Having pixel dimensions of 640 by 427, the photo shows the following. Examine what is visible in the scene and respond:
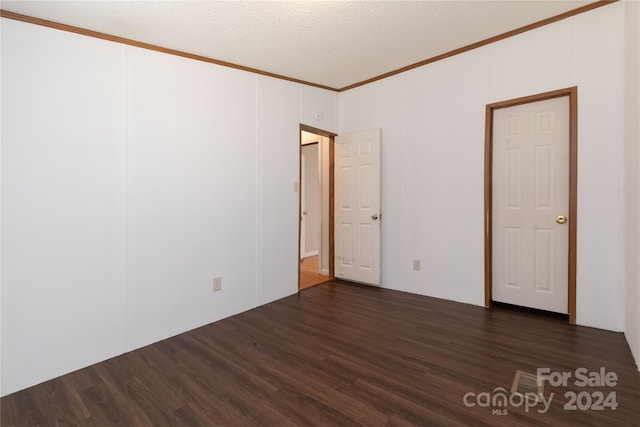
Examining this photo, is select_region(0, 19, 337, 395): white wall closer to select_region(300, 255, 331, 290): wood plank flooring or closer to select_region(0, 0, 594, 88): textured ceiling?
select_region(0, 0, 594, 88): textured ceiling

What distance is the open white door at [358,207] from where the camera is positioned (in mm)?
4109

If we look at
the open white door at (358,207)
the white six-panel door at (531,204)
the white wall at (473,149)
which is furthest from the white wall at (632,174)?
the open white door at (358,207)

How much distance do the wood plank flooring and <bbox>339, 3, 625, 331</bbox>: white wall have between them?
37.8 inches

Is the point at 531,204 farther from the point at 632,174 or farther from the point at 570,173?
the point at 632,174

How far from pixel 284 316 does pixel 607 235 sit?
2.91 metres

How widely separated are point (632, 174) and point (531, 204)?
2.89 feet

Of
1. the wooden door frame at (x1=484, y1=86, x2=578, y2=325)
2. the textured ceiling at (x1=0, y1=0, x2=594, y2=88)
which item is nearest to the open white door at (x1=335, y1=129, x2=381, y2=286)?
the textured ceiling at (x1=0, y1=0, x2=594, y2=88)

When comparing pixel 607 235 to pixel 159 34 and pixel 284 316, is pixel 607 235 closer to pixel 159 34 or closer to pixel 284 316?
pixel 284 316

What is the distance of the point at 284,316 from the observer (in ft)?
10.5

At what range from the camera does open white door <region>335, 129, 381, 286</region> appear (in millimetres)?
4109

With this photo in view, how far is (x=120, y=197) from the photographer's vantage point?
2.54m

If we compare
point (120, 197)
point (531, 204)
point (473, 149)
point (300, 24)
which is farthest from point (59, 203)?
point (531, 204)

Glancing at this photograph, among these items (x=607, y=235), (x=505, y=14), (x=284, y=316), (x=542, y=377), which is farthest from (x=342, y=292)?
(x=505, y=14)

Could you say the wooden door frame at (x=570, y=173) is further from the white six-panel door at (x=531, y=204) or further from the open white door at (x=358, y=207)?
the open white door at (x=358, y=207)
